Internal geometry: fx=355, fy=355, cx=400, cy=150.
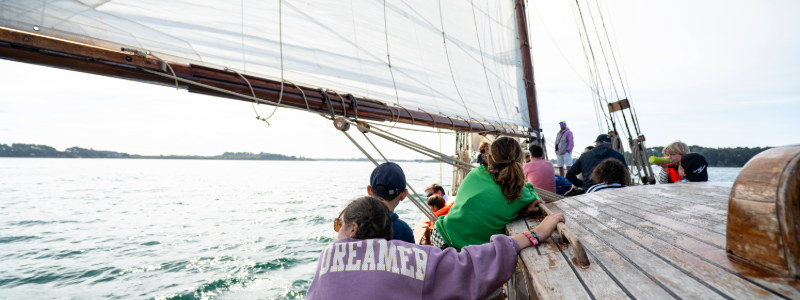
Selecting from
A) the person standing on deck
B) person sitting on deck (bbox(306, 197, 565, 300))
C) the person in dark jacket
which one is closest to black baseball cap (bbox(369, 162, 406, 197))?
person sitting on deck (bbox(306, 197, 565, 300))

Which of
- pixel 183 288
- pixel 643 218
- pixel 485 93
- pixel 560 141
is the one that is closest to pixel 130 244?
pixel 183 288

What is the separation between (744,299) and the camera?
31.5 inches

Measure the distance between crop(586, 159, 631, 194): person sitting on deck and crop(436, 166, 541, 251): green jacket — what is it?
1.37 metres

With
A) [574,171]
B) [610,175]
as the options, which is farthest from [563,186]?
[610,175]

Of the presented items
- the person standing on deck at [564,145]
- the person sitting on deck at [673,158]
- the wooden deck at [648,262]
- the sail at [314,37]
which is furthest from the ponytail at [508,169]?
the person standing on deck at [564,145]

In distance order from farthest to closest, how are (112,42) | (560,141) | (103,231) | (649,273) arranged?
(103,231)
(560,141)
(112,42)
(649,273)

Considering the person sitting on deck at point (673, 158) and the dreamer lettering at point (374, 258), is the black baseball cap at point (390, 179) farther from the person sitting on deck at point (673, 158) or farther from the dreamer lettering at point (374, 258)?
the person sitting on deck at point (673, 158)

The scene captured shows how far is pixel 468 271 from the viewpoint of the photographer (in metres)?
1.07

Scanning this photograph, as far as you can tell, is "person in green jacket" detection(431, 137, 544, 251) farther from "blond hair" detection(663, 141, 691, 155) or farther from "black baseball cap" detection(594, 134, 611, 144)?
"blond hair" detection(663, 141, 691, 155)

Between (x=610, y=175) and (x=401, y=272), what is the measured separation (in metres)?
2.52

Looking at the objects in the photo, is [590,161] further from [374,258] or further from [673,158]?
[374,258]

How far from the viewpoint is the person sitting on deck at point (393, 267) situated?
38.9 inches

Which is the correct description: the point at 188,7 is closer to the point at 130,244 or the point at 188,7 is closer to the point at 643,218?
the point at 643,218

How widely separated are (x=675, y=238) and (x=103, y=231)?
1486 cm
